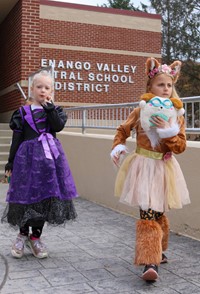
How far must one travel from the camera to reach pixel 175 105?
352 centimetres

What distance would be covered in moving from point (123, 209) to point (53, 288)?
9.91 feet

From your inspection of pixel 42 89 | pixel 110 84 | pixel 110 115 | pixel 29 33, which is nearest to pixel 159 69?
pixel 42 89

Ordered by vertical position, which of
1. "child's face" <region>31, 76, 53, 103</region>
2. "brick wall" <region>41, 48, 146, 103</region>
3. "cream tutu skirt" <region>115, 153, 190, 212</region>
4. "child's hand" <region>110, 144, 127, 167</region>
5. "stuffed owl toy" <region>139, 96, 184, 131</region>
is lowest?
"cream tutu skirt" <region>115, 153, 190, 212</region>

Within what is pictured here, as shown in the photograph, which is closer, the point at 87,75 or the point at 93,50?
the point at 87,75

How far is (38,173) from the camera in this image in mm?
3881

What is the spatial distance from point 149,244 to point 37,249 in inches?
49.8

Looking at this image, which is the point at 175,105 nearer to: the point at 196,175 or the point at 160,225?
the point at 160,225

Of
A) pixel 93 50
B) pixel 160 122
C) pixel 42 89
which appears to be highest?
pixel 93 50

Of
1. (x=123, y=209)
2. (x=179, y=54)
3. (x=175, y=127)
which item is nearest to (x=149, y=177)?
(x=175, y=127)

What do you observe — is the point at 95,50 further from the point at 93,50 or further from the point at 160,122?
the point at 160,122

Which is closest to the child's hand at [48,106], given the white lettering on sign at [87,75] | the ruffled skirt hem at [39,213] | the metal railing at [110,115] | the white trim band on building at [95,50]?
the ruffled skirt hem at [39,213]

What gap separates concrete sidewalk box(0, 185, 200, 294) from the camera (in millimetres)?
3350

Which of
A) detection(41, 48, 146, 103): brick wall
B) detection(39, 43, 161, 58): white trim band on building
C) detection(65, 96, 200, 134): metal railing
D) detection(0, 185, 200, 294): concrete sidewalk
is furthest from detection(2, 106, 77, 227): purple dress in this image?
detection(39, 43, 161, 58): white trim band on building

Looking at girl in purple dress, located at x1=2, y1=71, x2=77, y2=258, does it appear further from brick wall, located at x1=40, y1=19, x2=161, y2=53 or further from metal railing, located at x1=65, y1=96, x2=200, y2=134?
brick wall, located at x1=40, y1=19, x2=161, y2=53
